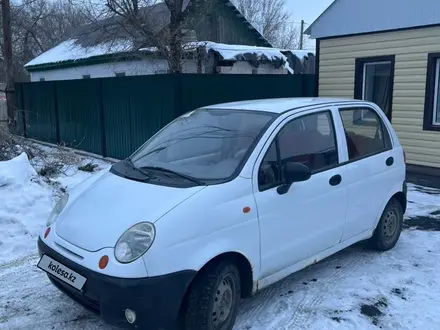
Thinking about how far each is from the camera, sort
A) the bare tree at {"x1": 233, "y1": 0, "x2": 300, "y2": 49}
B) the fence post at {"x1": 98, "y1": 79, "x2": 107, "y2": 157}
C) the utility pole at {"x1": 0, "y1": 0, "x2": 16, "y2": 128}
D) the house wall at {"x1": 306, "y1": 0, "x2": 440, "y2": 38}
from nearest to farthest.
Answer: the house wall at {"x1": 306, "y1": 0, "x2": 440, "y2": 38}
the fence post at {"x1": 98, "y1": 79, "x2": 107, "y2": 157}
the utility pole at {"x1": 0, "y1": 0, "x2": 16, "y2": 128}
the bare tree at {"x1": 233, "y1": 0, "x2": 300, "y2": 49}

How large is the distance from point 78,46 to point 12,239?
54.9ft

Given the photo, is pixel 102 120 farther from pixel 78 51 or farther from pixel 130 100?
pixel 78 51

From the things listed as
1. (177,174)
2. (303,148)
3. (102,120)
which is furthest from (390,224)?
(102,120)

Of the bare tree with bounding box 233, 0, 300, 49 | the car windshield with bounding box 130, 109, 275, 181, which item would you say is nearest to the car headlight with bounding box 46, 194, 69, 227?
the car windshield with bounding box 130, 109, 275, 181

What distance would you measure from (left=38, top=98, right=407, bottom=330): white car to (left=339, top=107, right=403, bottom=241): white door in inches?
0.7

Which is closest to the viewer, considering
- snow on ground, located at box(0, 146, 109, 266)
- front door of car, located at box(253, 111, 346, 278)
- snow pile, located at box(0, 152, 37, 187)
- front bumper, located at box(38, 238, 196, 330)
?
front bumper, located at box(38, 238, 196, 330)

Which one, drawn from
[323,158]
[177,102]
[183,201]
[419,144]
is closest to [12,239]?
[183,201]

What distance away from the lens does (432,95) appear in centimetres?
917

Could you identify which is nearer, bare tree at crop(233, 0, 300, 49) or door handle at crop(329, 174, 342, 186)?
door handle at crop(329, 174, 342, 186)

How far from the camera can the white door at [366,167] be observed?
4402 millimetres

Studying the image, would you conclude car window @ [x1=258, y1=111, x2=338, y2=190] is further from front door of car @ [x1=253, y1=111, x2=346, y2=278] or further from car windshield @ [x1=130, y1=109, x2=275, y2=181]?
car windshield @ [x1=130, y1=109, x2=275, y2=181]

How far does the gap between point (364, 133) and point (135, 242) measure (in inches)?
112

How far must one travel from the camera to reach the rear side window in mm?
4500

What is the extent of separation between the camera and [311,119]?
4176 mm
